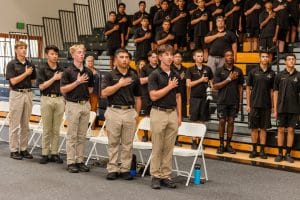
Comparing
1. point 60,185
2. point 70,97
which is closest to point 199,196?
point 60,185

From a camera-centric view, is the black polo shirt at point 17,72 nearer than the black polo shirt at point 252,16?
Yes

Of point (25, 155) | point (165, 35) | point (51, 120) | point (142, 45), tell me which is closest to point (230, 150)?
point (51, 120)

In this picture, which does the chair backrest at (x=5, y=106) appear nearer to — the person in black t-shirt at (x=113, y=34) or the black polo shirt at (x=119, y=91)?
the person in black t-shirt at (x=113, y=34)

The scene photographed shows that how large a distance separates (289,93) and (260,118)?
0.71 m

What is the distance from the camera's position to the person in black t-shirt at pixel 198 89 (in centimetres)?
906

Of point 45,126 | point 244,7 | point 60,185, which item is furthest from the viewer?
point 244,7

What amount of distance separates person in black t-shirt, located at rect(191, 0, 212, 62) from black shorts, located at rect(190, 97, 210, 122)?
2530 mm

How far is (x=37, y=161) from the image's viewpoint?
8141mm

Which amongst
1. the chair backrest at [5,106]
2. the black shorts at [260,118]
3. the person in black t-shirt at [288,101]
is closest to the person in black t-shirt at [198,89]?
the black shorts at [260,118]

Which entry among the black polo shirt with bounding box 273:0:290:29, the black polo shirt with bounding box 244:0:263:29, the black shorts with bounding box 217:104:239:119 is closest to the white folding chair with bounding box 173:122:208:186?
the black shorts with bounding box 217:104:239:119

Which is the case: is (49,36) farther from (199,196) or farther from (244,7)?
(199,196)

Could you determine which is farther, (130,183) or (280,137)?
(280,137)

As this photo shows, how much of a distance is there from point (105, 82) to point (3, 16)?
1136cm

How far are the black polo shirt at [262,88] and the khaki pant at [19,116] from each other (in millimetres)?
3765
